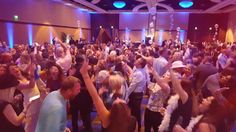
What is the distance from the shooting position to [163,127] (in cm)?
280

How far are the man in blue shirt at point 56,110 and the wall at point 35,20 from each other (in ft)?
29.6

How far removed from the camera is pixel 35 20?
41.0 feet

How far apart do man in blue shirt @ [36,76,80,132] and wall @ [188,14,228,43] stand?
2042 centimetres

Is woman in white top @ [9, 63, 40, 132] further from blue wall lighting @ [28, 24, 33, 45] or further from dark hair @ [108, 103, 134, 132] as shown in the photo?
blue wall lighting @ [28, 24, 33, 45]

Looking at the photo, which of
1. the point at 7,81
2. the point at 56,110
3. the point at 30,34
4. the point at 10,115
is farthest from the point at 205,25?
the point at 10,115

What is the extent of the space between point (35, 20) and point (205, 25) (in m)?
14.8

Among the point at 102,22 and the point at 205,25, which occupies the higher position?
the point at 102,22

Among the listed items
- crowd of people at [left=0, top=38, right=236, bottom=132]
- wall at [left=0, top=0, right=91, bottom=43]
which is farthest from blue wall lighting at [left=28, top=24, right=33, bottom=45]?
crowd of people at [left=0, top=38, right=236, bottom=132]

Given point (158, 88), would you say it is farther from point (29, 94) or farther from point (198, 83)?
point (29, 94)

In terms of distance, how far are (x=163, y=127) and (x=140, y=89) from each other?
3.87ft

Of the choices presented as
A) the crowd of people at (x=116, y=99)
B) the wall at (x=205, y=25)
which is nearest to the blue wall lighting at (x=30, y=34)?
the crowd of people at (x=116, y=99)

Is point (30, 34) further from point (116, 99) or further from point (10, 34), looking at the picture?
point (116, 99)

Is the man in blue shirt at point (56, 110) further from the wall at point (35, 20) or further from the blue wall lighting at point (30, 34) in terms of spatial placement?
the blue wall lighting at point (30, 34)

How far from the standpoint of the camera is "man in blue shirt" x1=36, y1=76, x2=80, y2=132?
202cm
